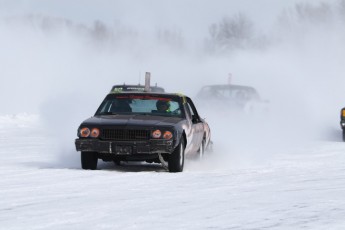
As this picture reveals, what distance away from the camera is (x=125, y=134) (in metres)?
11.1

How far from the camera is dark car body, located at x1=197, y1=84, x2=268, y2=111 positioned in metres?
25.3

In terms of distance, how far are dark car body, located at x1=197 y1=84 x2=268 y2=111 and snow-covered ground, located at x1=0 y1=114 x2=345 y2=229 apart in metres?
10.4

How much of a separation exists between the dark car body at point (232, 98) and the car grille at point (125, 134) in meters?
14.0

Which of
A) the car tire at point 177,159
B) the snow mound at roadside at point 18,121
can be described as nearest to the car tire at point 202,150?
the car tire at point 177,159

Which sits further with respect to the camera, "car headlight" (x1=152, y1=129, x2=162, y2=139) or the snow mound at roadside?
the snow mound at roadside

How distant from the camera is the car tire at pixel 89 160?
11453 mm

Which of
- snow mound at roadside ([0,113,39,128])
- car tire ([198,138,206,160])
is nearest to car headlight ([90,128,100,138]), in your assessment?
car tire ([198,138,206,160])

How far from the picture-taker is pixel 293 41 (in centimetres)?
7944

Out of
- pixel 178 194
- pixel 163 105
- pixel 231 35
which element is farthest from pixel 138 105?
pixel 231 35

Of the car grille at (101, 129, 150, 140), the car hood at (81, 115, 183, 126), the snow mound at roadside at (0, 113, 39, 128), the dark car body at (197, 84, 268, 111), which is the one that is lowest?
the snow mound at roadside at (0, 113, 39, 128)

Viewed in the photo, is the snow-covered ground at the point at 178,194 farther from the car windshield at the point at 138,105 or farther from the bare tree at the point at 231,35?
the bare tree at the point at 231,35

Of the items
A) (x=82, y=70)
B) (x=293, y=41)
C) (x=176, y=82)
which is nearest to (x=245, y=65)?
(x=176, y=82)

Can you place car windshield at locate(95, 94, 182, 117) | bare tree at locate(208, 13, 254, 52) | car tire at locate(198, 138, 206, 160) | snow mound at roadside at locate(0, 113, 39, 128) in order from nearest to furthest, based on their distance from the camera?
1. car windshield at locate(95, 94, 182, 117)
2. car tire at locate(198, 138, 206, 160)
3. snow mound at roadside at locate(0, 113, 39, 128)
4. bare tree at locate(208, 13, 254, 52)

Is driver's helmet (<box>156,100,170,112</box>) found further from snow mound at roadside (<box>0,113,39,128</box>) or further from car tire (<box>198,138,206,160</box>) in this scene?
snow mound at roadside (<box>0,113,39,128</box>)
